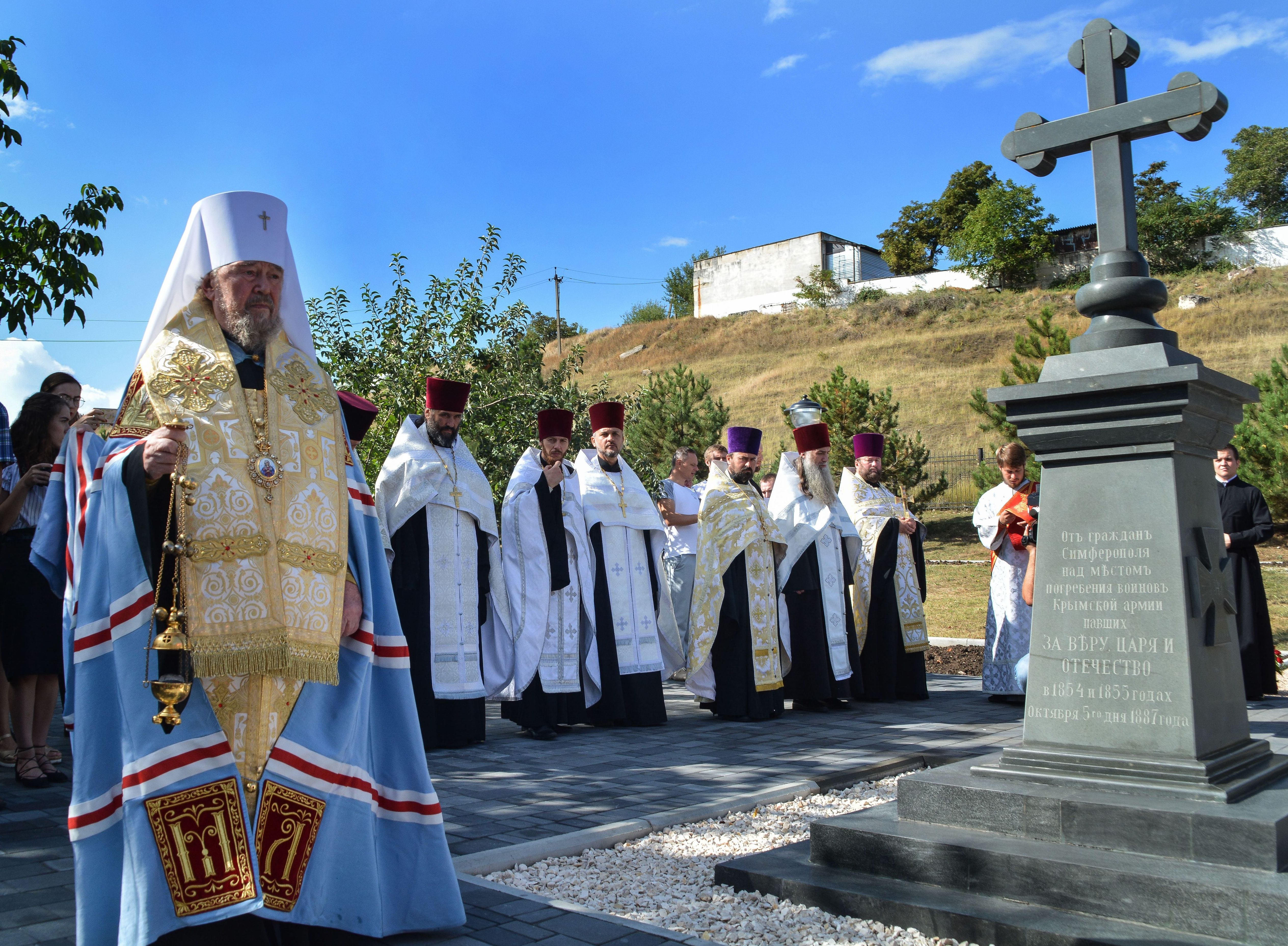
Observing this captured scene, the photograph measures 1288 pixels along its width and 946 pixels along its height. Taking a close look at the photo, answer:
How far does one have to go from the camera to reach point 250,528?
325cm

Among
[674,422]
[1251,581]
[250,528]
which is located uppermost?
[674,422]

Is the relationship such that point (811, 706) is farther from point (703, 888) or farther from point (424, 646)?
point (703, 888)

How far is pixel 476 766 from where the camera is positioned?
650 cm

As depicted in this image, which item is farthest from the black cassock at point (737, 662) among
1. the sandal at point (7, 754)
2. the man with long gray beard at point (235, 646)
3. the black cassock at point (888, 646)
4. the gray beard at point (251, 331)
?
the gray beard at point (251, 331)

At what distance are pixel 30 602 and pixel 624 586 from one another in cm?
424

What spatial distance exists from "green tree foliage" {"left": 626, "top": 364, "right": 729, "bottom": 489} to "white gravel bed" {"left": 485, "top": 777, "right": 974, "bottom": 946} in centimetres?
2022

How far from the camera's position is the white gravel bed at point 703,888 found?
3496mm

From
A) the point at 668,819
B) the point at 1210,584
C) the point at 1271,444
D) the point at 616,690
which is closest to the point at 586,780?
the point at 668,819

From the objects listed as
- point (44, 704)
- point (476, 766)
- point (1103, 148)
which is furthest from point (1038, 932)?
point (44, 704)

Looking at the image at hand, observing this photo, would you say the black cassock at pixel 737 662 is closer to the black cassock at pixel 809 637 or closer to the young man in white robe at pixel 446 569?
the black cassock at pixel 809 637

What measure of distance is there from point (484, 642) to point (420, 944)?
4.83 metres

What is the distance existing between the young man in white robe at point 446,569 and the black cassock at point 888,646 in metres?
3.57

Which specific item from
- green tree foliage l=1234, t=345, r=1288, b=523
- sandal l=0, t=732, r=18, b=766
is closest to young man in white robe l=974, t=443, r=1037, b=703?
sandal l=0, t=732, r=18, b=766

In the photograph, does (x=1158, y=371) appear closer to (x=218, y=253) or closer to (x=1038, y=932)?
(x=1038, y=932)
